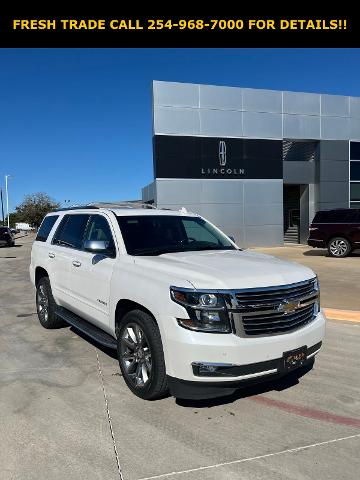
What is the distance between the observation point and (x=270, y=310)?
3500 millimetres

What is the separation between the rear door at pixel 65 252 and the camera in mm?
5557

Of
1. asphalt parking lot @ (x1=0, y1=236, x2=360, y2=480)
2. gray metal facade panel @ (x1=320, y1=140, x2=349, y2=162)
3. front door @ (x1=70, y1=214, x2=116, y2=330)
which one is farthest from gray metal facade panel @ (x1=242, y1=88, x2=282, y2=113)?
asphalt parking lot @ (x1=0, y1=236, x2=360, y2=480)

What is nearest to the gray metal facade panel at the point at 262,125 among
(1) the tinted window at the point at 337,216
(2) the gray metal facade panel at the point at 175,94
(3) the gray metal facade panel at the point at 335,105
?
(3) the gray metal facade panel at the point at 335,105

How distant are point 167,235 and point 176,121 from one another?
1602 cm

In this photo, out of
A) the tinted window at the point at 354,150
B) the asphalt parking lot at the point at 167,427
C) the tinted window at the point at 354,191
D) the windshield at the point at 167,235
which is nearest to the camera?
the asphalt parking lot at the point at 167,427

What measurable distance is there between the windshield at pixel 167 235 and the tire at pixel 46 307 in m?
2.21

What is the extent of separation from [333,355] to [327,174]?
19313mm

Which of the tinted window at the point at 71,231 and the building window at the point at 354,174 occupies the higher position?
the building window at the point at 354,174

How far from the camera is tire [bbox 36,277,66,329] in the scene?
6.39 metres

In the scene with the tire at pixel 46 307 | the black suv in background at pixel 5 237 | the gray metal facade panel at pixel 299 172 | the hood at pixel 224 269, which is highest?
the gray metal facade panel at pixel 299 172

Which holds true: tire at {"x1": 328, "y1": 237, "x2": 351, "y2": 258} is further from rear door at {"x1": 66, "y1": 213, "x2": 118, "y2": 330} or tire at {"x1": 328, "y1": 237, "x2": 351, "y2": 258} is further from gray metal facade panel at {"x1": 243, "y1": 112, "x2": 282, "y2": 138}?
rear door at {"x1": 66, "y1": 213, "x2": 118, "y2": 330}

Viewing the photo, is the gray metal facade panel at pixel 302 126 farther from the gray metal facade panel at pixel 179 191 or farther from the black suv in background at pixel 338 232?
the black suv in background at pixel 338 232

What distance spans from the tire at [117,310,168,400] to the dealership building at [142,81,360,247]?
53.6 feet

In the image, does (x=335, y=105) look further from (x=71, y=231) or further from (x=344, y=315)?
(x=71, y=231)
